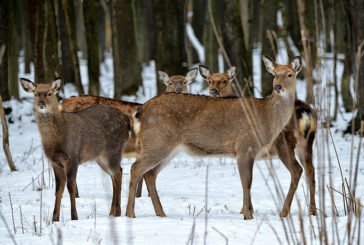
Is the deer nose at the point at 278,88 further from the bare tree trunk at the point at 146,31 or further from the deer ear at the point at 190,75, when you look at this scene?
the bare tree trunk at the point at 146,31

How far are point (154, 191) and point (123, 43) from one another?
1095cm

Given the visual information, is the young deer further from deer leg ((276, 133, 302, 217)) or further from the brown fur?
the brown fur

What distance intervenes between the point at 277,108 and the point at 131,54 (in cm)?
1092

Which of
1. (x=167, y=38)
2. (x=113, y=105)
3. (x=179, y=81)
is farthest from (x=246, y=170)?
(x=167, y=38)

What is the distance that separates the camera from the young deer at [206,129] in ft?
26.0

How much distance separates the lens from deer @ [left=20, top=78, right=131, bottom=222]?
7.59m

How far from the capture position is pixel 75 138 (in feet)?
25.8

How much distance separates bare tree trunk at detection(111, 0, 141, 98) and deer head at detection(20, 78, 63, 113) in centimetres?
922

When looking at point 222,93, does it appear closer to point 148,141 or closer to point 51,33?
point 148,141

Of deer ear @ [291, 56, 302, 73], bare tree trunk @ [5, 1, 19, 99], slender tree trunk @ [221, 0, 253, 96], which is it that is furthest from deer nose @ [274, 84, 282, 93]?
bare tree trunk @ [5, 1, 19, 99]

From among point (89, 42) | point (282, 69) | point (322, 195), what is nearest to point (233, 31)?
point (89, 42)

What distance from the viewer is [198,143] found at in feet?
26.4

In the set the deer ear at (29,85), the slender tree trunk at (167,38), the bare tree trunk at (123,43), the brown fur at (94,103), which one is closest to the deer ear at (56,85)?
the deer ear at (29,85)

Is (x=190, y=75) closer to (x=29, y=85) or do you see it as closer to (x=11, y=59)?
(x=29, y=85)
